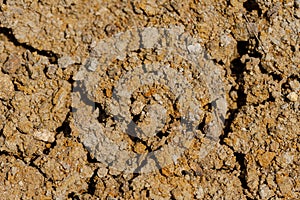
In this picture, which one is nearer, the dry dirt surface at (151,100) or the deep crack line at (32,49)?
the dry dirt surface at (151,100)

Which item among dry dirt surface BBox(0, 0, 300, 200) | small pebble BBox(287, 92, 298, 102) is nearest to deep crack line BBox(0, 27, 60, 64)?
dry dirt surface BBox(0, 0, 300, 200)

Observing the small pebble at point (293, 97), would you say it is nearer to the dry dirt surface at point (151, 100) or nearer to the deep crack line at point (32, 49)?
the dry dirt surface at point (151, 100)

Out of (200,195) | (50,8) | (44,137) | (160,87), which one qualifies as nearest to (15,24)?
(50,8)

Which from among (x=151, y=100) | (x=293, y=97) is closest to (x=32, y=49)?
(x=151, y=100)

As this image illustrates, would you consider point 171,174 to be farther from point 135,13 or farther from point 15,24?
point 15,24

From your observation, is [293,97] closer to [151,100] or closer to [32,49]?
[151,100]

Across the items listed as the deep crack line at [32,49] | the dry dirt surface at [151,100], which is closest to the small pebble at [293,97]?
the dry dirt surface at [151,100]

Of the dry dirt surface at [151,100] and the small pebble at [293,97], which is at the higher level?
Answer: the small pebble at [293,97]

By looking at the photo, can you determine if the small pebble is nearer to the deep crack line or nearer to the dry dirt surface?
the dry dirt surface

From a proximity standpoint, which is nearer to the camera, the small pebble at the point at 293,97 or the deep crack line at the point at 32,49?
the small pebble at the point at 293,97
